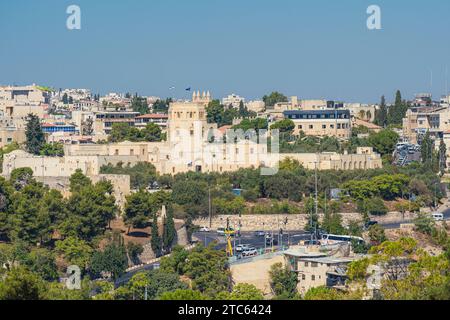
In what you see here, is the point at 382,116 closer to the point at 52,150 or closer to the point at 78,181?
the point at 52,150

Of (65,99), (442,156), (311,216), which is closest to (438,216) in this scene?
(311,216)

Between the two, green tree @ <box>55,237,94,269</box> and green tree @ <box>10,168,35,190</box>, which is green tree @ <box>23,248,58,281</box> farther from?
green tree @ <box>10,168,35,190</box>

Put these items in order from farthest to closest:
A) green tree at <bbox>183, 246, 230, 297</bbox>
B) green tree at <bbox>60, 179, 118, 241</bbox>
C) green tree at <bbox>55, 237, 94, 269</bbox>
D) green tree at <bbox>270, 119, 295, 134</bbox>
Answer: green tree at <bbox>270, 119, 295, 134</bbox>
green tree at <bbox>60, 179, 118, 241</bbox>
green tree at <bbox>55, 237, 94, 269</bbox>
green tree at <bbox>183, 246, 230, 297</bbox>

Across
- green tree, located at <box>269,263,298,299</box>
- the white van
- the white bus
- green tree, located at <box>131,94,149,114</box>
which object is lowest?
green tree, located at <box>269,263,298,299</box>

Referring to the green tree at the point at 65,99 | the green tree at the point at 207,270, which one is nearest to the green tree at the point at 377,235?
the green tree at the point at 207,270

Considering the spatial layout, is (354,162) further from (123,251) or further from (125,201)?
(123,251)

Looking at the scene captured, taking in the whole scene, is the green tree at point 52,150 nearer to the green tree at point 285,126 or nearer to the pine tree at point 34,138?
the pine tree at point 34,138

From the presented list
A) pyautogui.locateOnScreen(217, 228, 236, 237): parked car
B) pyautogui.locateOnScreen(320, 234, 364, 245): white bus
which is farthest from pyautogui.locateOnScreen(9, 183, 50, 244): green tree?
pyautogui.locateOnScreen(320, 234, 364, 245): white bus

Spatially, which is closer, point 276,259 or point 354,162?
point 276,259
